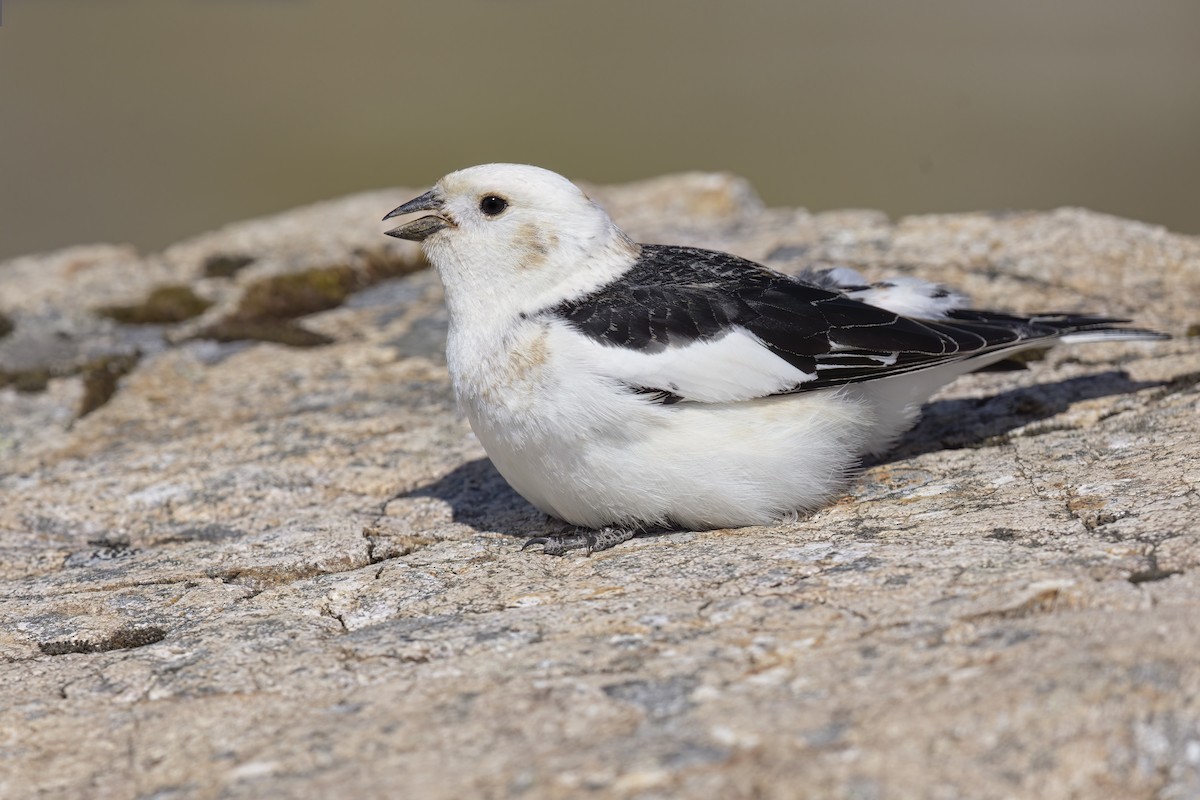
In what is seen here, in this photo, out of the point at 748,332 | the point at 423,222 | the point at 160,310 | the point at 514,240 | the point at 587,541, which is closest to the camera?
the point at 587,541

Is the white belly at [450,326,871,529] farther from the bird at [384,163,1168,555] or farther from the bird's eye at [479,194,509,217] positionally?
the bird's eye at [479,194,509,217]

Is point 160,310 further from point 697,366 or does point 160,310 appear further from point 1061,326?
point 1061,326

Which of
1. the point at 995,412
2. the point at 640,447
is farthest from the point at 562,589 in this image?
the point at 995,412

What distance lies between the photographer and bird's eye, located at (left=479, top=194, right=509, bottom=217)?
217 inches

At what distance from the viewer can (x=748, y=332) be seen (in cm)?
526

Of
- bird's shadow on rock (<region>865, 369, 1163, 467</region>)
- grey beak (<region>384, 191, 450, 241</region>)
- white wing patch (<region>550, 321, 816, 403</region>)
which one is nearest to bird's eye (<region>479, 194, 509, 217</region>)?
grey beak (<region>384, 191, 450, 241</region>)

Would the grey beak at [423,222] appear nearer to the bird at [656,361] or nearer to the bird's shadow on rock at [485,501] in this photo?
the bird at [656,361]

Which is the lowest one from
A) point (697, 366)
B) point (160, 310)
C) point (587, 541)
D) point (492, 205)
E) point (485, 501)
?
point (485, 501)

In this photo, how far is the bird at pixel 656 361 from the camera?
498cm

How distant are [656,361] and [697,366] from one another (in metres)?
0.18

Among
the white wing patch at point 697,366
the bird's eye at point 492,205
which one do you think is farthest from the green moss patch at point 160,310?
the white wing patch at point 697,366

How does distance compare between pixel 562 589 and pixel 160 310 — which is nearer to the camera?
pixel 562 589

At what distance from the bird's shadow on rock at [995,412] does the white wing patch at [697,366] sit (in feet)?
3.14

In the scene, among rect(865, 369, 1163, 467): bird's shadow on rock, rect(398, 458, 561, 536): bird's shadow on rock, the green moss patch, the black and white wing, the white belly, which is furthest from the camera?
the green moss patch
